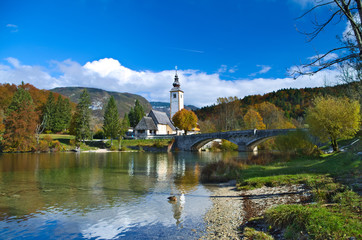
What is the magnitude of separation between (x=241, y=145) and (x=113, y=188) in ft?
114

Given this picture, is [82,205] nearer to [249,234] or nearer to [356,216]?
[249,234]

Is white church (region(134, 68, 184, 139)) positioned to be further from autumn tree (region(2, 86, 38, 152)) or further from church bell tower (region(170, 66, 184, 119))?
autumn tree (region(2, 86, 38, 152))

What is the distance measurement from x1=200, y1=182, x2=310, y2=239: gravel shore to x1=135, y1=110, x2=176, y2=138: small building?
5751 cm

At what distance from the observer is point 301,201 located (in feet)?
26.7

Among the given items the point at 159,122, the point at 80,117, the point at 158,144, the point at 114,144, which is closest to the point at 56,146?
the point at 80,117

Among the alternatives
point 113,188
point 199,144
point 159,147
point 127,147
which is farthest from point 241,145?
point 113,188

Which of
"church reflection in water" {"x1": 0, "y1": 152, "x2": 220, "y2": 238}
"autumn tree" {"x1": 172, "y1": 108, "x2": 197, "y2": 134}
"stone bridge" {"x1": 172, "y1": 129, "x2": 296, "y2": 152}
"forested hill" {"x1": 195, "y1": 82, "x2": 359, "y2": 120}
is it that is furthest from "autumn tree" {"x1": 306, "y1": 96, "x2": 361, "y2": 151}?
"forested hill" {"x1": 195, "y1": 82, "x2": 359, "y2": 120}

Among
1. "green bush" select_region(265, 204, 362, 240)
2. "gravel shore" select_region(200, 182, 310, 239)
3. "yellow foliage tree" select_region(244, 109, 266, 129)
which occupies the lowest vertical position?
"gravel shore" select_region(200, 182, 310, 239)

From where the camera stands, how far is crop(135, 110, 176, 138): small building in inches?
2837

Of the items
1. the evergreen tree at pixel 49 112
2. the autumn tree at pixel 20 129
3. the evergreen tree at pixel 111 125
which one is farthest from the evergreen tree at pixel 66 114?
the autumn tree at pixel 20 129

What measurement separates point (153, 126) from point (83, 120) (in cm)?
2311

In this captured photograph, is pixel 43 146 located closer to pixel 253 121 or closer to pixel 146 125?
pixel 146 125

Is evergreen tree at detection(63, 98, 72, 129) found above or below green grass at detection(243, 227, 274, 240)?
above

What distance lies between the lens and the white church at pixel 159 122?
72.2 m
